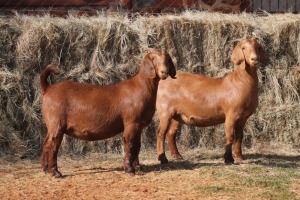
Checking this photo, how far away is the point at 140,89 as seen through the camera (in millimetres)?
9172

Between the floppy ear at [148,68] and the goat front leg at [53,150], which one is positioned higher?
the floppy ear at [148,68]

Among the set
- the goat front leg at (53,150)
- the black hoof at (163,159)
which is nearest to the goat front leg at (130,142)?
the goat front leg at (53,150)

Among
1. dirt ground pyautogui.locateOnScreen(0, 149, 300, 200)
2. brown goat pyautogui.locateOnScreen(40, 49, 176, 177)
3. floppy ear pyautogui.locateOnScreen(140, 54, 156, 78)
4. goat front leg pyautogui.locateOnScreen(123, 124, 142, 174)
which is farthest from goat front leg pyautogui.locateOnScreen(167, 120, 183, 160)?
floppy ear pyautogui.locateOnScreen(140, 54, 156, 78)

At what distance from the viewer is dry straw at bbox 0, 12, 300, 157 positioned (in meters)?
11.0

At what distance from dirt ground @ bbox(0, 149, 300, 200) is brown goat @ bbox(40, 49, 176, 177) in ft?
1.24

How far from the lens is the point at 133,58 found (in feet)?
38.0

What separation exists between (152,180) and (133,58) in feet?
11.3

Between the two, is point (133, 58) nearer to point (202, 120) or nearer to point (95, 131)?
point (202, 120)

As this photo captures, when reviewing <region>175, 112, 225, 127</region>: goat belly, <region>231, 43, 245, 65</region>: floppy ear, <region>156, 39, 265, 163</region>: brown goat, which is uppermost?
<region>231, 43, 245, 65</region>: floppy ear

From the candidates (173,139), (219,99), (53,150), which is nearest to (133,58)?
(173,139)

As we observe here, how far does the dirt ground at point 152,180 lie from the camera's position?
7949 mm

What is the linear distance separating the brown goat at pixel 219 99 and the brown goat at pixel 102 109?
3.88 feet

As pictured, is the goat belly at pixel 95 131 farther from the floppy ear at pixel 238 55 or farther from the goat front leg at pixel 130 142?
the floppy ear at pixel 238 55

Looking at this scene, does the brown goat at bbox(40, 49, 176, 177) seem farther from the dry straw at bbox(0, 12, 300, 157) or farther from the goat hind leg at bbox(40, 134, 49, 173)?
the dry straw at bbox(0, 12, 300, 157)
